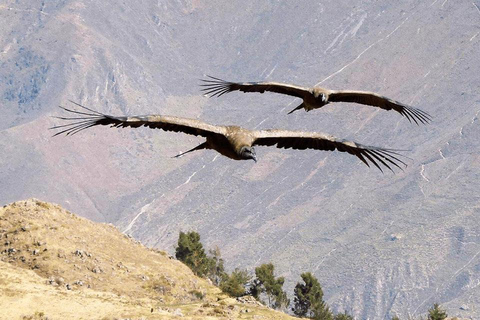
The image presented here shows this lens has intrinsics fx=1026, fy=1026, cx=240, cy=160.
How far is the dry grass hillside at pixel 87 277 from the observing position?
59.4 m

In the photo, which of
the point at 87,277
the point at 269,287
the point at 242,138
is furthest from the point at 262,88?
the point at 269,287

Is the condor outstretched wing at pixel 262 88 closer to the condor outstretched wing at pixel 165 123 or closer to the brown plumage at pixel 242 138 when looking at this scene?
the brown plumage at pixel 242 138

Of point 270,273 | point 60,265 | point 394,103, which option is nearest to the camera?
point 394,103

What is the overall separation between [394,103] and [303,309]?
85611 millimetres

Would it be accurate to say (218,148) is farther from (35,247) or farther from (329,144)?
(35,247)

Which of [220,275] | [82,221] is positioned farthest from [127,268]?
[220,275]

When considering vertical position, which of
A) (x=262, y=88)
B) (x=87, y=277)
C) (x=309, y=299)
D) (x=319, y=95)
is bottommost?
(x=87, y=277)

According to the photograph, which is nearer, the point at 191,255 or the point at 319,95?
the point at 319,95

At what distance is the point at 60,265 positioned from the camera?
7062 centimetres

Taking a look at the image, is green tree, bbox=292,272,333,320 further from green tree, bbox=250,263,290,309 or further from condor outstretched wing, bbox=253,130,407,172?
condor outstretched wing, bbox=253,130,407,172

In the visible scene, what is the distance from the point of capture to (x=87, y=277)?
70.5m

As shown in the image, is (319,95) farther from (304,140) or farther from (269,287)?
(269,287)

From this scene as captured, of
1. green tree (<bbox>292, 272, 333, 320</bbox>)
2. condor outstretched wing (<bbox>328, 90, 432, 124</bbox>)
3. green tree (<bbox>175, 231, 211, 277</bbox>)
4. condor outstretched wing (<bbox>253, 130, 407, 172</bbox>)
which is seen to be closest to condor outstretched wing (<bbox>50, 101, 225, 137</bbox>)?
condor outstretched wing (<bbox>253, 130, 407, 172</bbox>)

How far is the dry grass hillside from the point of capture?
195 feet
